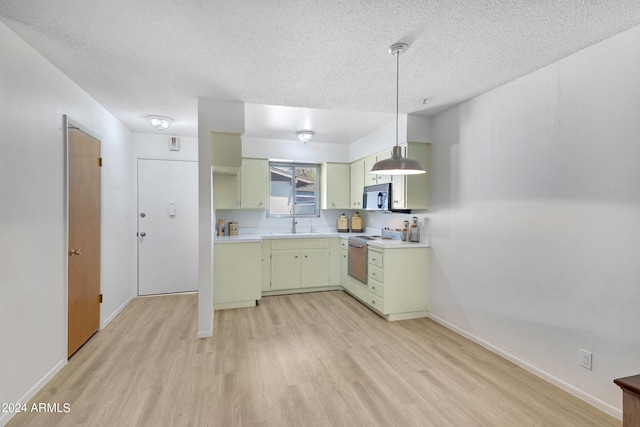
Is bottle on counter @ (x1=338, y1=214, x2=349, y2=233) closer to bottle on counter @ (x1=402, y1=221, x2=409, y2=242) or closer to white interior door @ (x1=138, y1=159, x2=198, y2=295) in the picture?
bottle on counter @ (x1=402, y1=221, x2=409, y2=242)

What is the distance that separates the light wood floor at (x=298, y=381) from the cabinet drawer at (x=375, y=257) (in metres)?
0.75

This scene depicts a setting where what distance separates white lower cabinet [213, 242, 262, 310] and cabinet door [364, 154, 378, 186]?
76.2 inches

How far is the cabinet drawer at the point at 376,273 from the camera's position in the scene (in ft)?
11.6

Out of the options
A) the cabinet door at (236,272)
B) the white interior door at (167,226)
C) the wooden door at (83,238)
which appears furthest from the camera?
the white interior door at (167,226)

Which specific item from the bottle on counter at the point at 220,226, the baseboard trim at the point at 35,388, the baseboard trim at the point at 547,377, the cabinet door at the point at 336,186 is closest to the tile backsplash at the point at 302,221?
the bottle on counter at the point at 220,226

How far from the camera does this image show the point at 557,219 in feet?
7.26

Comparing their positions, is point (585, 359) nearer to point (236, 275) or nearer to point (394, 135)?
point (394, 135)

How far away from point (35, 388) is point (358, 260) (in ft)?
11.0

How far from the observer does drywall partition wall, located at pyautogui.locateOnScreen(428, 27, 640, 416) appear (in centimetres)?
184

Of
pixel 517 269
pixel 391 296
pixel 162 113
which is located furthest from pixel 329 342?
pixel 162 113

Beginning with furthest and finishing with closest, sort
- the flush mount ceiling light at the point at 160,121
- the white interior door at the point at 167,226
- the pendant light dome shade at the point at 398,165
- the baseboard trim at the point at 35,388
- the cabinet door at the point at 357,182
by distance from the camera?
the cabinet door at the point at 357,182 → the white interior door at the point at 167,226 → the flush mount ceiling light at the point at 160,121 → the pendant light dome shade at the point at 398,165 → the baseboard trim at the point at 35,388

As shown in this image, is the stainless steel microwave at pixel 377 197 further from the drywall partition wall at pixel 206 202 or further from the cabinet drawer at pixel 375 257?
the drywall partition wall at pixel 206 202

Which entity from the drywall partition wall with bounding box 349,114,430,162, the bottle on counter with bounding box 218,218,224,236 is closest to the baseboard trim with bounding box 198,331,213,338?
the bottle on counter with bounding box 218,218,224,236

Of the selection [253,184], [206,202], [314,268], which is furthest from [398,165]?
[253,184]
